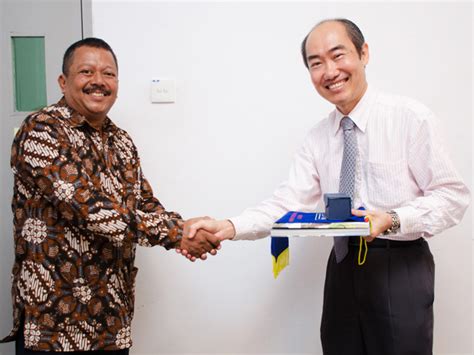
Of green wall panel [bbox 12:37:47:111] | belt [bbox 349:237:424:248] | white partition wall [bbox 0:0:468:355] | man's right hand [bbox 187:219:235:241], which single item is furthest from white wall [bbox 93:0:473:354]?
belt [bbox 349:237:424:248]

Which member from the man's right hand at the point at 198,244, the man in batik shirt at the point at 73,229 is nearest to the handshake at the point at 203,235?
the man's right hand at the point at 198,244

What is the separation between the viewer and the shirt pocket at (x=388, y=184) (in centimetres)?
155

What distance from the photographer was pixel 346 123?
1.63 meters

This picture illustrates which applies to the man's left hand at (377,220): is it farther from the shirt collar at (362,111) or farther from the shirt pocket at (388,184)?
the shirt collar at (362,111)

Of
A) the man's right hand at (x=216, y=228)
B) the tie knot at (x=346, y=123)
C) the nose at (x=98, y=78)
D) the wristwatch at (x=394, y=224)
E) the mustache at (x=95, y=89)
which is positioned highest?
the nose at (x=98, y=78)

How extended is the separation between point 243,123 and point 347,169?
0.74m

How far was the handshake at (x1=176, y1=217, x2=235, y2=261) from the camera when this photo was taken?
1790 millimetres

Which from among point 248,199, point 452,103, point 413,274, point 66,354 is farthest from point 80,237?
point 452,103

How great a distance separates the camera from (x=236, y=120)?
7.30 ft

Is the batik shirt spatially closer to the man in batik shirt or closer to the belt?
the man in batik shirt

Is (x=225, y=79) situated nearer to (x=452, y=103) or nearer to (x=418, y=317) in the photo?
(x=452, y=103)

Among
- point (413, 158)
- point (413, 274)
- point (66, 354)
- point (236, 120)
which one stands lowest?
point (66, 354)

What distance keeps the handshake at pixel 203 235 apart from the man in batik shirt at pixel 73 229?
0.13m

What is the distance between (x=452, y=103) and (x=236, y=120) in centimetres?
96
